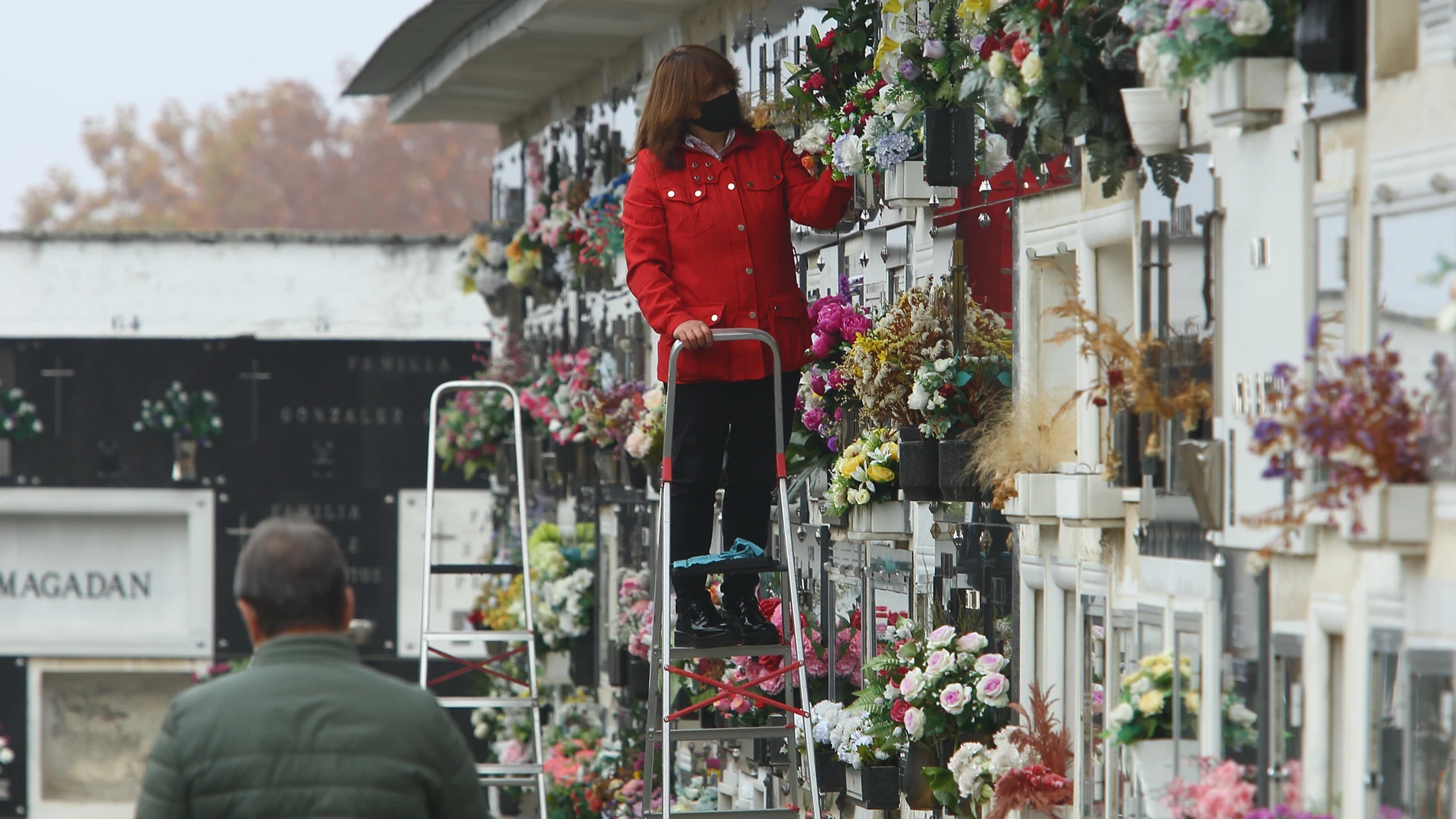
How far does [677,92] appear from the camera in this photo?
18.9 ft

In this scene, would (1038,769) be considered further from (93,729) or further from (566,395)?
(93,729)

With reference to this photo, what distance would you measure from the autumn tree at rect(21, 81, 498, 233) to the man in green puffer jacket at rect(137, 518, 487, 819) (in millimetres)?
30431

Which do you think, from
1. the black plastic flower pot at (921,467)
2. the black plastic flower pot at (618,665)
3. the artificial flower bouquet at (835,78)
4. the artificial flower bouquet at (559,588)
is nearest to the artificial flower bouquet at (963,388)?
the black plastic flower pot at (921,467)

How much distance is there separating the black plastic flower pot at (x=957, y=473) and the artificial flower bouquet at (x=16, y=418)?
41.3ft

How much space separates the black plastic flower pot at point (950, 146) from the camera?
5.69m

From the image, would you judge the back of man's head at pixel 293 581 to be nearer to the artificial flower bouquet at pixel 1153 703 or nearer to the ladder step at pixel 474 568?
the artificial flower bouquet at pixel 1153 703

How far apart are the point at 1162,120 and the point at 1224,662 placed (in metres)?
1.22

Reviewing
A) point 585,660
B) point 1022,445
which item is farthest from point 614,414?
point 1022,445

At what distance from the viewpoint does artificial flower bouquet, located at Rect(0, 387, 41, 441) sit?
16375 mm

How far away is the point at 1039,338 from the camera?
17.7 ft

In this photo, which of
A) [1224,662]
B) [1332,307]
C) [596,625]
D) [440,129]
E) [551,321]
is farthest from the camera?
[440,129]

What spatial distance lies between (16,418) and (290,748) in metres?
14.3

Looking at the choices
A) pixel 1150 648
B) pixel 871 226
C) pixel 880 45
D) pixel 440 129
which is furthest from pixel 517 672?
pixel 440 129

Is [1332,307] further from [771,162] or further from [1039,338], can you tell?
[771,162]
